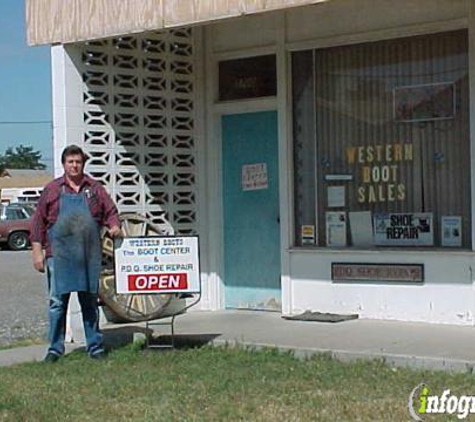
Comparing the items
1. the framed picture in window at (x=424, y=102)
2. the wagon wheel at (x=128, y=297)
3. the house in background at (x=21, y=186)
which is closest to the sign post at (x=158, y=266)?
the wagon wheel at (x=128, y=297)

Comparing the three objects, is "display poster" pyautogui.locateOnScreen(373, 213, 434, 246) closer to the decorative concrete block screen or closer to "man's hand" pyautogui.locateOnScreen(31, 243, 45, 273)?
the decorative concrete block screen

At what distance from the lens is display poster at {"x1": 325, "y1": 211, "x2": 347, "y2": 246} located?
37.9ft

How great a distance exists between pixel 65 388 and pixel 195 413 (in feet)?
4.96

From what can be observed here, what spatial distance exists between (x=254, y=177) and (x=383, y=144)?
175 cm

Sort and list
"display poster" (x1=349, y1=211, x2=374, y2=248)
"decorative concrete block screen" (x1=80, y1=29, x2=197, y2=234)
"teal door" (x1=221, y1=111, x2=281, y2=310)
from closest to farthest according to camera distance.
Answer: "display poster" (x1=349, y1=211, x2=374, y2=248)
"decorative concrete block screen" (x1=80, y1=29, x2=197, y2=234)
"teal door" (x1=221, y1=111, x2=281, y2=310)

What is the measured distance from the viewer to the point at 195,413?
7.29 metres

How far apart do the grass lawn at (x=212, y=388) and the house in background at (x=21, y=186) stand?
104ft

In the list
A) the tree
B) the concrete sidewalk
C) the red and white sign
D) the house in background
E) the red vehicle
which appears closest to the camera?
the concrete sidewalk

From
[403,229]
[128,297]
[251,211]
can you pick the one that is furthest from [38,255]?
[403,229]

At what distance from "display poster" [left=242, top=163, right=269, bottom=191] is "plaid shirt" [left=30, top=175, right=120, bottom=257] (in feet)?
9.26

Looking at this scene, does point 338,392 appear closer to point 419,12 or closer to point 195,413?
point 195,413

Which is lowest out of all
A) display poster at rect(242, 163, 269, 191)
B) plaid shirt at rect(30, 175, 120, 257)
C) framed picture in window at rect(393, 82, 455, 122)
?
plaid shirt at rect(30, 175, 120, 257)

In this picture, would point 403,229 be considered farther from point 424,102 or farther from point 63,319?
point 63,319

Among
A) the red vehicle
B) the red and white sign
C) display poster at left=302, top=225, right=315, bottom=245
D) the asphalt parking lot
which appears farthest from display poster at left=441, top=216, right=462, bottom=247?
the red vehicle
